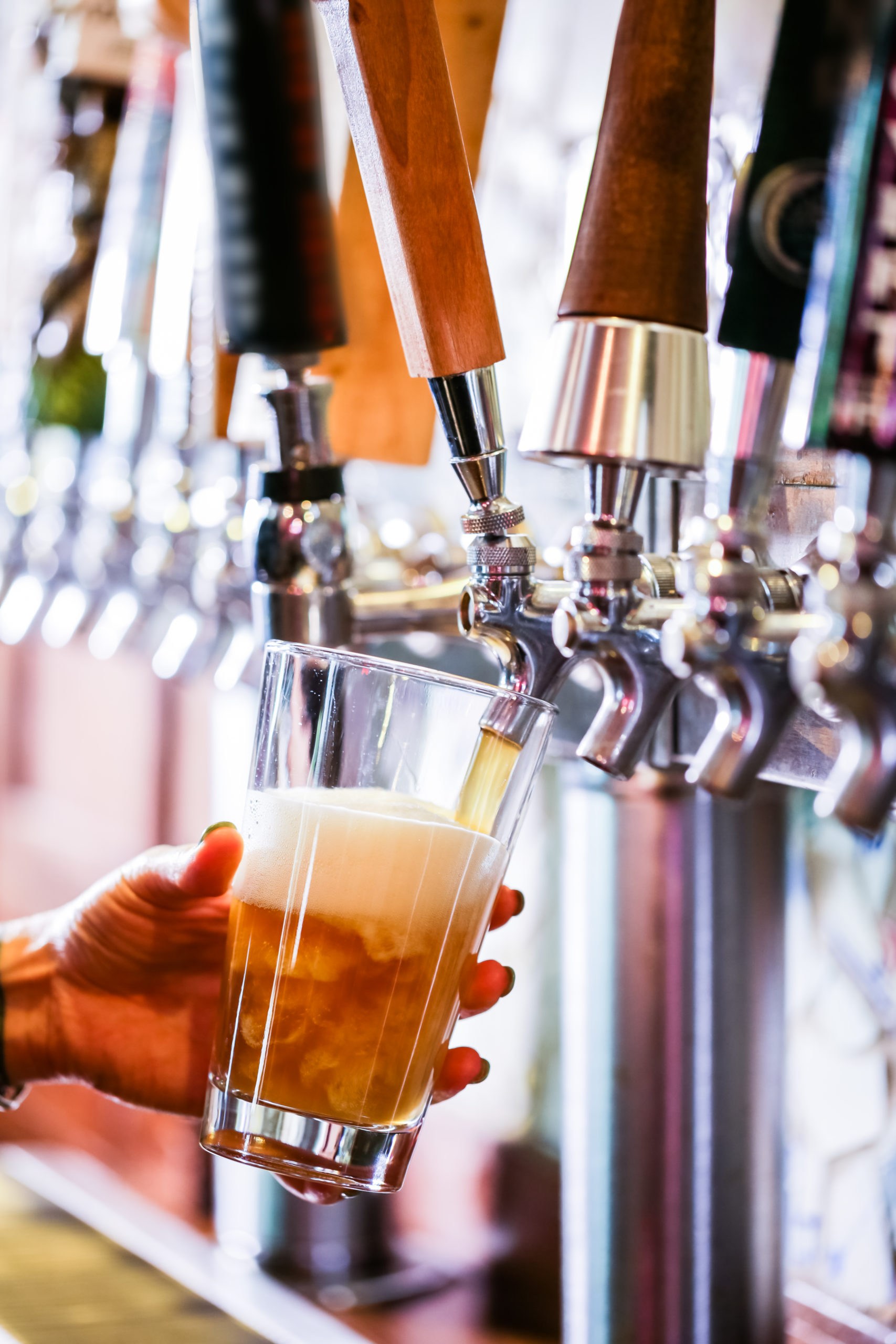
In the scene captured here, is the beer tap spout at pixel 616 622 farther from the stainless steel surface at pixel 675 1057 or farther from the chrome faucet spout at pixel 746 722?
the stainless steel surface at pixel 675 1057

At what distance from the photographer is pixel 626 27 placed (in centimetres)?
49

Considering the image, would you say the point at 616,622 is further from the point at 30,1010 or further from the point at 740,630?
the point at 30,1010

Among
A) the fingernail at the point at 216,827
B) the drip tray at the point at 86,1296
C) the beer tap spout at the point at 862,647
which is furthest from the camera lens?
the drip tray at the point at 86,1296

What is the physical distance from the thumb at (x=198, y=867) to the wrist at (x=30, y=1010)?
19 centimetres

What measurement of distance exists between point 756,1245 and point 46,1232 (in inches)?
25.5

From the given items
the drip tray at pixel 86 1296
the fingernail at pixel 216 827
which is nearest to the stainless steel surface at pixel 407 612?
the fingernail at pixel 216 827

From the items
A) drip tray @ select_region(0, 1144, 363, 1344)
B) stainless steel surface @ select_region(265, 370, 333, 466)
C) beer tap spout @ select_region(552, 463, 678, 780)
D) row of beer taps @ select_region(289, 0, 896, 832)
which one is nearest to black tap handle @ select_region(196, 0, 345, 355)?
stainless steel surface @ select_region(265, 370, 333, 466)

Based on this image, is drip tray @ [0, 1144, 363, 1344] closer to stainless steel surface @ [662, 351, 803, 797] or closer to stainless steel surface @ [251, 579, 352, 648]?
stainless steel surface @ [251, 579, 352, 648]

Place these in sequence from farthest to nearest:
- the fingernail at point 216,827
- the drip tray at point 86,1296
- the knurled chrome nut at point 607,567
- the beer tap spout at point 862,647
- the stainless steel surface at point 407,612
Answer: the drip tray at point 86,1296
the stainless steel surface at point 407,612
the fingernail at point 216,827
the knurled chrome nut at point 607,567
the beer tap spout at point 862,647

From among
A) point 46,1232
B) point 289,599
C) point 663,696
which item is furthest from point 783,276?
point 46,1232

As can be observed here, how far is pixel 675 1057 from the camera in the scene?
714 millimetres

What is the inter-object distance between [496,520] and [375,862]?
0.44ft

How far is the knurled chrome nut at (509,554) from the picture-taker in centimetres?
54

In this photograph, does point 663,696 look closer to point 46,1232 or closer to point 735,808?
point 735,808
